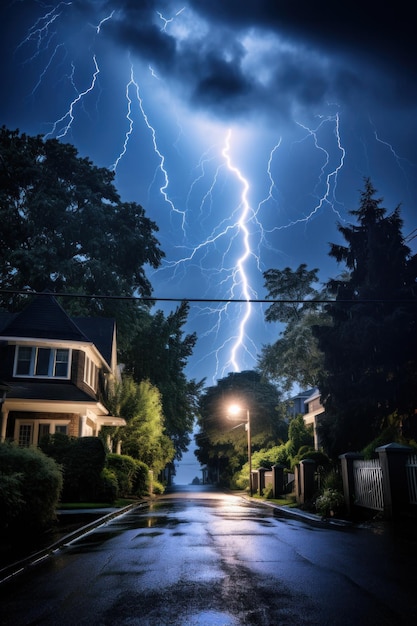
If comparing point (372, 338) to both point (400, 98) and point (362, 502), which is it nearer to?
point (362, 502)

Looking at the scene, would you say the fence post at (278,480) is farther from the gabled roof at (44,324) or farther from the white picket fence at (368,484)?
the gabled roof at (44,324)

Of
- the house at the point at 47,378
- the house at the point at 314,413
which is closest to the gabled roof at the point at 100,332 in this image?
the house at the point at 47,378

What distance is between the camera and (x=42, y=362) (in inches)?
1008

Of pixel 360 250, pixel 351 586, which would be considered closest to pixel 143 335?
pixel 360 250

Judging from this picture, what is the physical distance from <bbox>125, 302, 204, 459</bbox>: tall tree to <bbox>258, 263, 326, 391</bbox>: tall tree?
865cm

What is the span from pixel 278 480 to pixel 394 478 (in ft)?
54.0

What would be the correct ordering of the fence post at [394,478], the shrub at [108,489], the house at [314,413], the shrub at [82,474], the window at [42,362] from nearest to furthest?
1. the fence post at [394,478]
2. the shrub at [82,474]
3. the shrub at [108,489]
4. the window at [42,362]
5. the house at [314,413]

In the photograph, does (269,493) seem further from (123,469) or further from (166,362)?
(166,362)

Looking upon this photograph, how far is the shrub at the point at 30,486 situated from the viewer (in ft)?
31.3

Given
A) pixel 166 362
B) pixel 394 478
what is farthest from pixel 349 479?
pixel 166 362

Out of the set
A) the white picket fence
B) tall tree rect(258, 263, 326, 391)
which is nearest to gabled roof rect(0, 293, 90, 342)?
the white picket fence

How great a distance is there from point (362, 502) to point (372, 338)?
875 centimetres

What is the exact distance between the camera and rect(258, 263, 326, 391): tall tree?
139ft

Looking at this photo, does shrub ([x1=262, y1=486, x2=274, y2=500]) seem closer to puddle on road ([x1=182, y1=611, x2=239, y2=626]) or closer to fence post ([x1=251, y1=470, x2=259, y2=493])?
fence post ([x1=251, y1=470, x2=259, y2=493])
